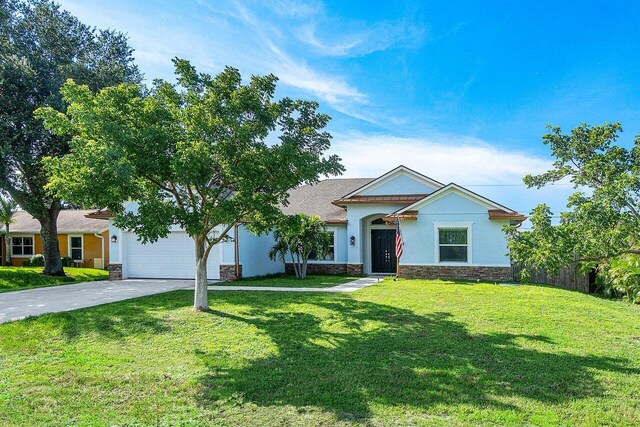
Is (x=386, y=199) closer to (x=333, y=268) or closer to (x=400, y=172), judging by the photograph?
(x=400, y=172)

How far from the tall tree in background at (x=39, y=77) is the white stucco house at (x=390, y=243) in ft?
13.5

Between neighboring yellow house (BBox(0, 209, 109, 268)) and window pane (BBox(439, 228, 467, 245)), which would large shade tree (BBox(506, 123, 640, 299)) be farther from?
neighboring yellow house (BBox(0, 209, 109, 268))

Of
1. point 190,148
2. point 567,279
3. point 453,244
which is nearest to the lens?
point 190,148

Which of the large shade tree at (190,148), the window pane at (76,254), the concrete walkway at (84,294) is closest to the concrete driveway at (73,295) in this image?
the concrete walkway at (84,294)

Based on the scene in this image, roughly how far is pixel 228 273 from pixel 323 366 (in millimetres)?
12289

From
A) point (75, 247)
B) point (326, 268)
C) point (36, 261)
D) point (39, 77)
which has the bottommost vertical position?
point (326, 268)

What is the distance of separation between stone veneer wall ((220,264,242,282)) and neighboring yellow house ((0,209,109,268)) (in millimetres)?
12598

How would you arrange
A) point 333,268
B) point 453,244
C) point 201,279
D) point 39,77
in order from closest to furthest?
point 201,279 < point 453,244 < point 39,77 < point 333,268

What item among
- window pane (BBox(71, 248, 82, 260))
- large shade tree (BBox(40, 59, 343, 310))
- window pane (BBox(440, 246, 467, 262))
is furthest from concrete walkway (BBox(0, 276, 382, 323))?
window pane (BBox(71, 248, 82, 260))

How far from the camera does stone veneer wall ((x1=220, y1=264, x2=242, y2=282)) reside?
1781 centimetres

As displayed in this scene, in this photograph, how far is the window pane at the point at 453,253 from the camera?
18.5 m

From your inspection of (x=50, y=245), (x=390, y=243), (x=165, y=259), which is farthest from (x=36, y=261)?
(x=390, y=243)

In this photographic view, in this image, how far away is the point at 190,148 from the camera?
759cm

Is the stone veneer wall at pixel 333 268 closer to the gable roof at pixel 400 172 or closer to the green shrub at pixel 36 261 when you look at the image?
the gable roof at pixel 400 172
